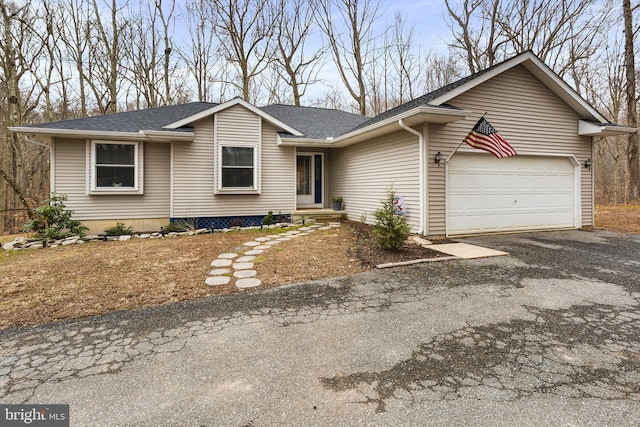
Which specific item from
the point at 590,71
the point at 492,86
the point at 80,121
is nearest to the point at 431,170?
the point at 492,86

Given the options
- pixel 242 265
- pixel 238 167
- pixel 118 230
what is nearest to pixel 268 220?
pixel 238 167

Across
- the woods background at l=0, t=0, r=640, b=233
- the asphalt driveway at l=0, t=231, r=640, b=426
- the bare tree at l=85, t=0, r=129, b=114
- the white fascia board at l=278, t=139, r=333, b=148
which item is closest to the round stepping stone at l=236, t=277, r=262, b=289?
the asphalt driveway at l=0, t=231, r=640, b=426

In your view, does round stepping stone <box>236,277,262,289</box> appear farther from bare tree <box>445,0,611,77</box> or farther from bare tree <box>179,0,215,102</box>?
bare tree <box>445,0,611,77</box>

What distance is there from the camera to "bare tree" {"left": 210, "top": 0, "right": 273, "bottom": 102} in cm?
1653

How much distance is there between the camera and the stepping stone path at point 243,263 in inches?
172

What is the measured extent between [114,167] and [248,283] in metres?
6.85

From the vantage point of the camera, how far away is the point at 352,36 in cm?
1844

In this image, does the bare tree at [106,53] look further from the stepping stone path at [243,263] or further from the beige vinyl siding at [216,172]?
the stepping stone path at [243,263]

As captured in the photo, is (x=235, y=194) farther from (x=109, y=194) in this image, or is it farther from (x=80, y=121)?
(x=80, y=121)

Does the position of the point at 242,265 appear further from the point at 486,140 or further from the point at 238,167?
the point at 486,140

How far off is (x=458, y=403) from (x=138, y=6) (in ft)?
67.8

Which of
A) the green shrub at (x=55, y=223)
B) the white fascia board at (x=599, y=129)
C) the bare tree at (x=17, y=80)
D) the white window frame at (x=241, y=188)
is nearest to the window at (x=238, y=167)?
the white window frame at (x=241, y=188)

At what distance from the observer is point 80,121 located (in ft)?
28.8

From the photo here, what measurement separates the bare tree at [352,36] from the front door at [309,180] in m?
8.62
